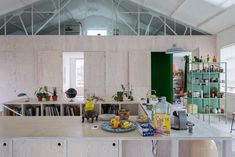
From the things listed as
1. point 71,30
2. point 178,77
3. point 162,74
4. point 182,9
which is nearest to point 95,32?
point 71,30

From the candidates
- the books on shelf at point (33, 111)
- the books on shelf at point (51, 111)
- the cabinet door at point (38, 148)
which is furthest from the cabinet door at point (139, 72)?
the cabinet door at point (38, 148)

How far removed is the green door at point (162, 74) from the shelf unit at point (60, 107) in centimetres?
408

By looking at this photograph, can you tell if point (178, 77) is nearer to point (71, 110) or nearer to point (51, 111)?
point (71, 110)

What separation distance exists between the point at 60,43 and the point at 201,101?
519 cm

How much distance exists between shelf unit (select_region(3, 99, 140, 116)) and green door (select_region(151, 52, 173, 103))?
408 centimetres

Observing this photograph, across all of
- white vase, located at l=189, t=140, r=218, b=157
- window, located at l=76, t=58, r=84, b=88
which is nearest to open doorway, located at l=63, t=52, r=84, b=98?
window, located at l=76, t=58, r=84, b=88

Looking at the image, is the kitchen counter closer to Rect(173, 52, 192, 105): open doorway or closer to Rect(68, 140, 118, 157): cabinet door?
Rect(68, 140, 118, 157): cabinet door

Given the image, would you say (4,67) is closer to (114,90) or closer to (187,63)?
(114,90)

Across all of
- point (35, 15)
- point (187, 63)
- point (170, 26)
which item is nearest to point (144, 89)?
point (187, 63)

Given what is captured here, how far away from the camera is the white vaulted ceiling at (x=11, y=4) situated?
6.31m

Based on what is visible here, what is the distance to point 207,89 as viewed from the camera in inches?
249

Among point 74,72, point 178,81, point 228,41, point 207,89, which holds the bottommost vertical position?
point 207,89

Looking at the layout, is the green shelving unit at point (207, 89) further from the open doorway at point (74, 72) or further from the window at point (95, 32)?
the open doorway at point (74, 72)

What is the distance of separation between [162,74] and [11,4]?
20.0ft
